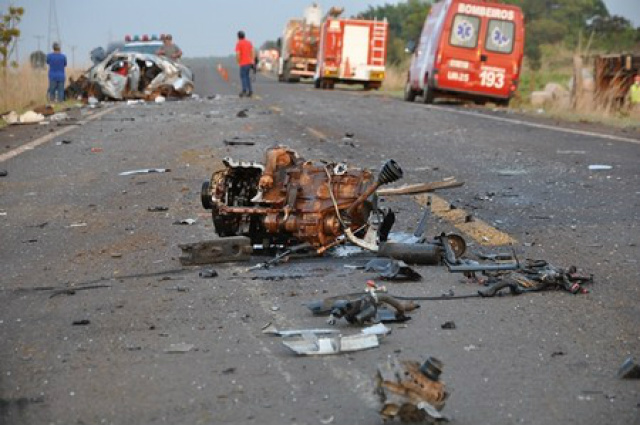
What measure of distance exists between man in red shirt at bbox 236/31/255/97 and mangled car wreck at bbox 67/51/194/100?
2549 millimetres

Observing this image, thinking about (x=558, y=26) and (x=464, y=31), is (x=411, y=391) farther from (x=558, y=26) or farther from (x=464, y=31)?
(x=558, y=26)

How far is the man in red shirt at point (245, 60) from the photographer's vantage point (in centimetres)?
3186

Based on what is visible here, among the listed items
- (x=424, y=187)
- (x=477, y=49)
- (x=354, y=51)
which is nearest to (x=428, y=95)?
A: (x=477, y=49)

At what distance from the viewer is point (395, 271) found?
239 inches

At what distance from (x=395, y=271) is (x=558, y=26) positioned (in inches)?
3208

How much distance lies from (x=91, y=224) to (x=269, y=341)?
3856 millimetres

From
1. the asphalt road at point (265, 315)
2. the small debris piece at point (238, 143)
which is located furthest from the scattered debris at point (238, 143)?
the asphalt road at point (265, 315)

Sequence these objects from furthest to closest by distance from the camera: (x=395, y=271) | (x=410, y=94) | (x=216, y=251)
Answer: (x=410, y=94)
(x=216, y=251)
(x=395, y=271)

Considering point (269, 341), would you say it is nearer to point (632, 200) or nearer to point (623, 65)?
point (632, 200)

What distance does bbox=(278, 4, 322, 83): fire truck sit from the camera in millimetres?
50500

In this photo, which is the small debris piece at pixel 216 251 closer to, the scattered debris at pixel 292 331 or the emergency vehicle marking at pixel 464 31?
the scattered debris at pixel 292 331

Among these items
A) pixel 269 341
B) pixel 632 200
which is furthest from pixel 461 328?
pixel 632 200

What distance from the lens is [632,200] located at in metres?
9.25

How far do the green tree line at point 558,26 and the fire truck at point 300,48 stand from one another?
2.83 meters
